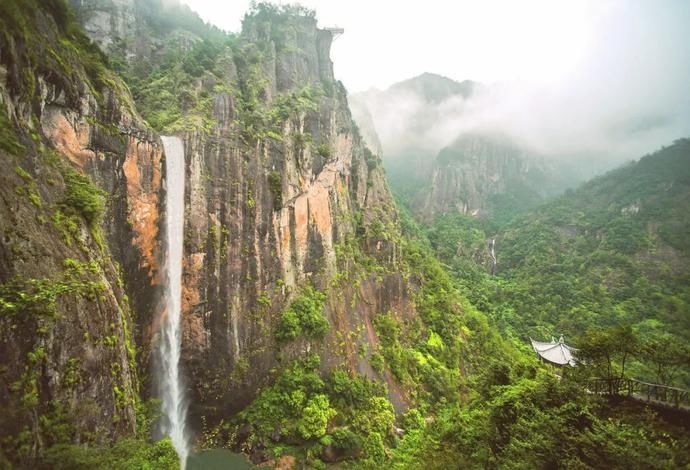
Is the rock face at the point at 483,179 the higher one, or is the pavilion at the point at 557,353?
the rock face at the point at 483,179

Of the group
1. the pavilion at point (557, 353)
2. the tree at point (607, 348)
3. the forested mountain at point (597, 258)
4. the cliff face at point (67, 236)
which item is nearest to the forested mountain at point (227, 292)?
the cliff face at point (67, 236)

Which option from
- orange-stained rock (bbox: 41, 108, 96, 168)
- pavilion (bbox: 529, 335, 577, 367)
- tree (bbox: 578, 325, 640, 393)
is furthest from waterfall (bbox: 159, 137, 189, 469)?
pavilion (bbox: 529, 335, 577, 367)

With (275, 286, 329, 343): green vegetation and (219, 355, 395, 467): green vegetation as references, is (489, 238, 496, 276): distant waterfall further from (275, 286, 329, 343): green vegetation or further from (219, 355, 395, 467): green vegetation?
(275, 286, 329, 343): green vegetation

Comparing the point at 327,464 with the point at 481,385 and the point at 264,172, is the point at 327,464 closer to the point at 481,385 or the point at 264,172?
the point at 481,385

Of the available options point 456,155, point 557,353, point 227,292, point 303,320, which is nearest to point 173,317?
point 227,292

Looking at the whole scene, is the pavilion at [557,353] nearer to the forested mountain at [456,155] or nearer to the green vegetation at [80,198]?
the green vegetation at [80,198]

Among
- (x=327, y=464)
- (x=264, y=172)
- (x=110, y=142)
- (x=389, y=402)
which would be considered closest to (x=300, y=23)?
(x=264, y=172)

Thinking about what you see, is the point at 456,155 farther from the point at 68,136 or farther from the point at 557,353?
the point at 68,136
